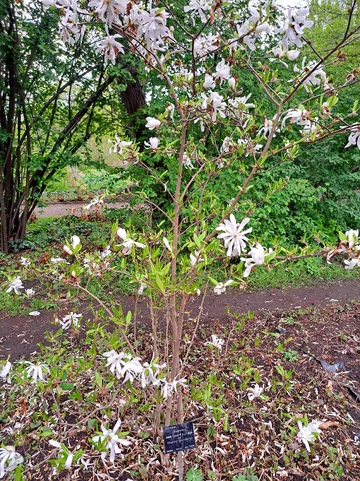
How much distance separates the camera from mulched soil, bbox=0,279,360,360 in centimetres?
281

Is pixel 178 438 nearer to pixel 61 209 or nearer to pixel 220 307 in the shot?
pixel 220 307

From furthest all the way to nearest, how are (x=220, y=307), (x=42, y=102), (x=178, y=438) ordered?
(x=42, y=102)
(x=220, y=307)
(x=178, y=438)

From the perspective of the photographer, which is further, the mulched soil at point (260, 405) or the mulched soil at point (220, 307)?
the mulched soil at point (220, 307)

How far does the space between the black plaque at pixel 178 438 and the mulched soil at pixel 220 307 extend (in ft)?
5.16

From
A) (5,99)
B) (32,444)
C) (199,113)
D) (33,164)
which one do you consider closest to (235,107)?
(199,113)

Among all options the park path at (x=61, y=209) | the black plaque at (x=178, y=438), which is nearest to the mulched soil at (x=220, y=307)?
the black plaque at (x=178, y=438)

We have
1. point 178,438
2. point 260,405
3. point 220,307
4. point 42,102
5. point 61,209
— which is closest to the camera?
point 178,438

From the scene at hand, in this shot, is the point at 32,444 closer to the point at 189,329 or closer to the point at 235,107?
the point at 189,329

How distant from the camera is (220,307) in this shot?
3354 mm

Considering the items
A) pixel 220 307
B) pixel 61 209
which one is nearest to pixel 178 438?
pixel 220 307

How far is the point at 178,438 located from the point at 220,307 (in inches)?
81.8

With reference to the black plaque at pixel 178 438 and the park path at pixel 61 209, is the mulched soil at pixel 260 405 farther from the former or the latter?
the park path at pixel 61 209

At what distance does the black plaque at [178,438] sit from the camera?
131 centimetres

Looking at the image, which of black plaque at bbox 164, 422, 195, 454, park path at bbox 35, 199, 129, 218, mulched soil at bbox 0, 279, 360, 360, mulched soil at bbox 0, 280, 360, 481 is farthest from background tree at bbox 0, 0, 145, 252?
black plaque at bbox 164, 422, 195, 454
